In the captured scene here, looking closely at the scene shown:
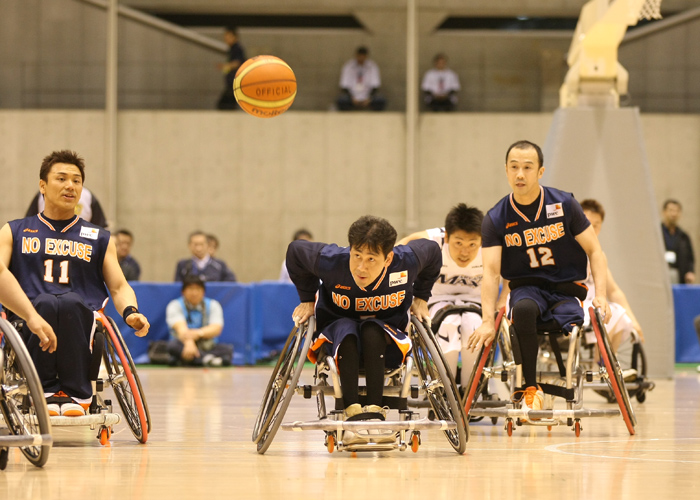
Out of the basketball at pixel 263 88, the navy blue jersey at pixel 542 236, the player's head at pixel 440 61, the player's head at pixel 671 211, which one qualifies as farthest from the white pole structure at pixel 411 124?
the navy blue jersey at pixel 542 236

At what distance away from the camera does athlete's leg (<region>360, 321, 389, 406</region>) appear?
376 centimetres

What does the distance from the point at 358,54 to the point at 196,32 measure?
9.48 feet

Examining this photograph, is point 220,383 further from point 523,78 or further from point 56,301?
point 523,78

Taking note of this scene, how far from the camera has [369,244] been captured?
372 centimetres

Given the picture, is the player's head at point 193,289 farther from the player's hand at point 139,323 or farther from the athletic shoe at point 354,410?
the athletic shoe at point 354,410

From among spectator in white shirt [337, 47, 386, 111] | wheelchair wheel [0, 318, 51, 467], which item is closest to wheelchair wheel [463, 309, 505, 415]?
wheelchair wheel [0, 318, 51, 467]

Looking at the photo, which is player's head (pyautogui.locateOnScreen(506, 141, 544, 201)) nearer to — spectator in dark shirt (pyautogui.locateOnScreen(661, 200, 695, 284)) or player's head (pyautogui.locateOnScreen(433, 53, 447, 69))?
spectator in dark shirt (pyautogui.locateOnScreen(661, 200, 695, 284))

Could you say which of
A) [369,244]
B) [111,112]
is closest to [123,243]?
[111,112]

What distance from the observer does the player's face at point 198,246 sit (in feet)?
33.9

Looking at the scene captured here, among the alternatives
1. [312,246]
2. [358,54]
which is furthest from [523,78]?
[312,246]

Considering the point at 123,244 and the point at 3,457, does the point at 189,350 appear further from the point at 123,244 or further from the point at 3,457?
the point at 3,457

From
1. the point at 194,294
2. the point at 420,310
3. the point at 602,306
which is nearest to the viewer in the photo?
the point at 420,310

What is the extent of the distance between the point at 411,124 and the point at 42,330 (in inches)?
422

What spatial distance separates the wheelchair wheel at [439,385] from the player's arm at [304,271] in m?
0.43
